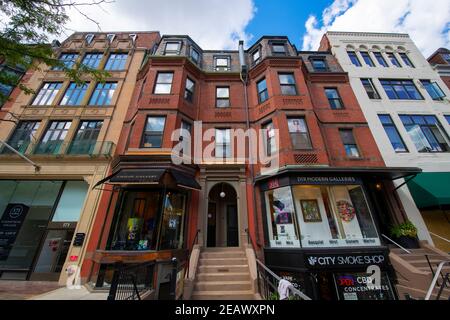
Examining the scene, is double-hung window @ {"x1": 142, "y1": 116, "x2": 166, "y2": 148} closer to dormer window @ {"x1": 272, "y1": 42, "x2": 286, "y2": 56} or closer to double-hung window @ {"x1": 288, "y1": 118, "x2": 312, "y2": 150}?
double-hung window @ {"x1": 288, "y1": 118, "x2": 312, "y2": 150}

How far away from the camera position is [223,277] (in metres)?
7.21

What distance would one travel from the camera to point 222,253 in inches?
343

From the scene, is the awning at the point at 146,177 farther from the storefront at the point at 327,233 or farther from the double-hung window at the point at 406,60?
the double-hung window at the point at 406,60

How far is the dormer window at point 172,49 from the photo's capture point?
44.9ft

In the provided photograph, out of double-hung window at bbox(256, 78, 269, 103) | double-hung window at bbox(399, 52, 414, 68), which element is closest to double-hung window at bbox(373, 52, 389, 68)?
double-hung window at bbox(399, 52, 414, 68)

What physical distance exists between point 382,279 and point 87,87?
20557mm

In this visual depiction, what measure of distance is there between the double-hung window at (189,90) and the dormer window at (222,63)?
9.96 ft

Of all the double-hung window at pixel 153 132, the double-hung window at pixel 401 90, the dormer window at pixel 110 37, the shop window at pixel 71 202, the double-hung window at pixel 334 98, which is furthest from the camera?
the dormer window at pixel 110 37

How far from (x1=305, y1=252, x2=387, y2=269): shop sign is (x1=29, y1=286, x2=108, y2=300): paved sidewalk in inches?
311

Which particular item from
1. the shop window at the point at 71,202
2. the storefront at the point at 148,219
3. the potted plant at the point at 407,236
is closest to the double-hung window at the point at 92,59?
the shop window at the point at 71,202

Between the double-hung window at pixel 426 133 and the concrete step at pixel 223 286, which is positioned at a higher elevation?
the double-hung window at pixel 426 133

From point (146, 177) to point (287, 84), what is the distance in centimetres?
1057

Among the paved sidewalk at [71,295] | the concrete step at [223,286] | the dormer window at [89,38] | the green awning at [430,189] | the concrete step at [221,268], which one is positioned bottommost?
the paved sidewalk at [71,295]

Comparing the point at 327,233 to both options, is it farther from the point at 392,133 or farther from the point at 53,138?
the point at 53,138
